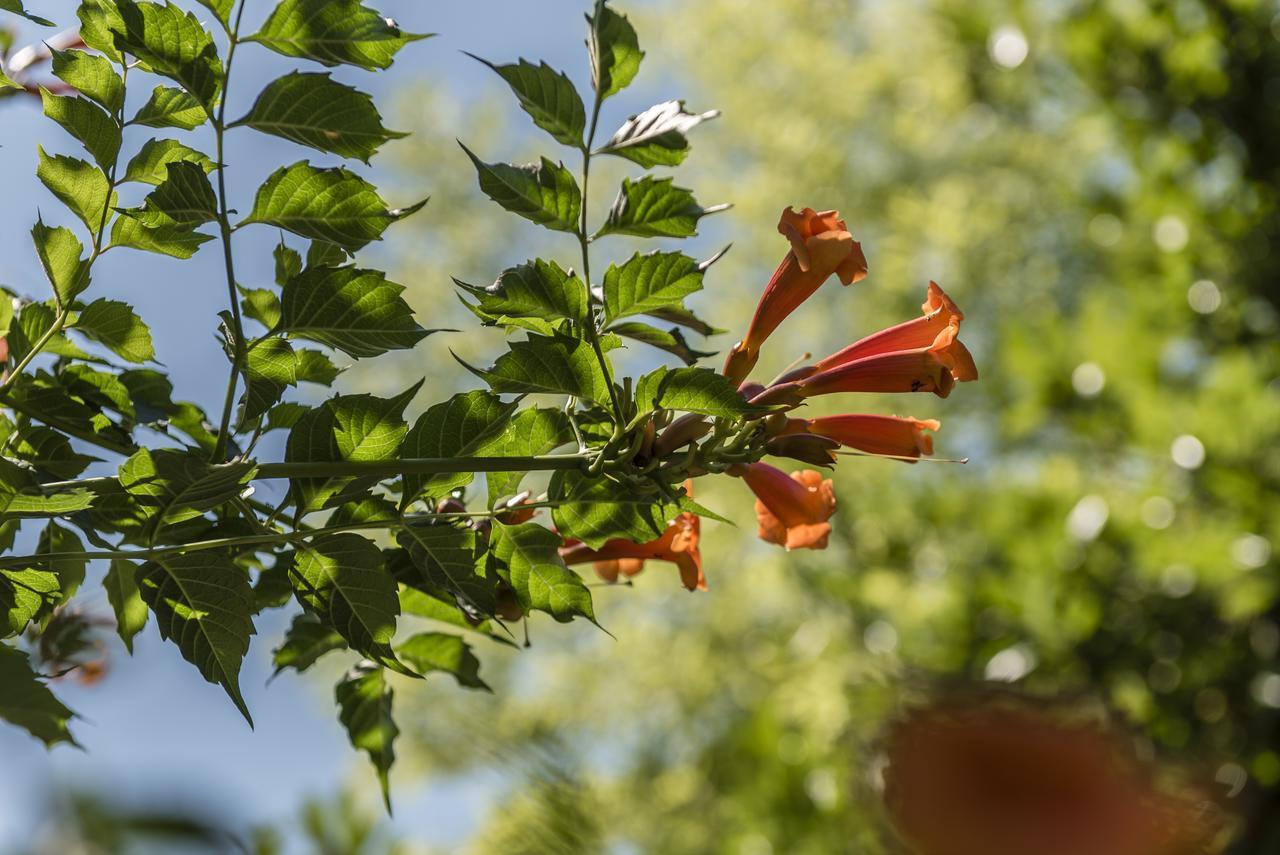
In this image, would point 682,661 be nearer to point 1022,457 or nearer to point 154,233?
point 1022,457

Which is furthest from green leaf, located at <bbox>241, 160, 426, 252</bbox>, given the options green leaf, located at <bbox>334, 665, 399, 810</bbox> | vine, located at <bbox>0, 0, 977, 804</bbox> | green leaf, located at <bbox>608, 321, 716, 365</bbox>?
green leaf, located at <bbox>334, 665, 399, 810</bbox>

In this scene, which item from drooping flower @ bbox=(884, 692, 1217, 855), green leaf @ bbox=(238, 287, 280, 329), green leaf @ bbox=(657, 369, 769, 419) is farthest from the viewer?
green leaf @ bbox=(238, 287, 280, 329)

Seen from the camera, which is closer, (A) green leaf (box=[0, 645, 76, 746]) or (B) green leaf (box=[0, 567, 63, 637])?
(A) green leaf (box=[0, 645, 76, 746])

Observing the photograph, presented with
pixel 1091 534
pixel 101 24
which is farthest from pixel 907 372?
pixel 1091 534

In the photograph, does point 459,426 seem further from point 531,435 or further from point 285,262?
point 285,262

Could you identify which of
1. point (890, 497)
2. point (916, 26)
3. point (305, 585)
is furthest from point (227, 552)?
point (916, 26)

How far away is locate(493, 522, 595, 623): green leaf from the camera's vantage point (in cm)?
41

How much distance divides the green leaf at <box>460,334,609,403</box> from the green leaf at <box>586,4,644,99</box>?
0.12 metres

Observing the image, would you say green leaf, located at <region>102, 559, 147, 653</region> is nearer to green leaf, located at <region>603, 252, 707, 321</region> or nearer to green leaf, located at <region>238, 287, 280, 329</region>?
green leaf, located at <region>238, 287, 280, 329</region>

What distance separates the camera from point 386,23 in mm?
409

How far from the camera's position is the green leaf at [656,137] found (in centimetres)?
43

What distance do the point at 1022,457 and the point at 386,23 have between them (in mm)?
5385

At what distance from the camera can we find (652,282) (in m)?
0.43

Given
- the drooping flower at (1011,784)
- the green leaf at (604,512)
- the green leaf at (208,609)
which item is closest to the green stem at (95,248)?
the green leaf at (208,609)
